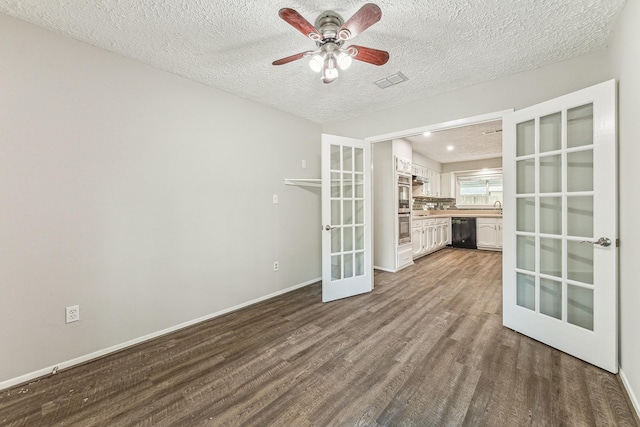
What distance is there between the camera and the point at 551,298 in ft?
7.17

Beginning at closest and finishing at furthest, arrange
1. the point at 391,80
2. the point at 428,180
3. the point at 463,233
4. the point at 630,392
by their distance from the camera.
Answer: the point at 630,392 < the point at 391,80 < the point at 428,180 < the point at 463,233

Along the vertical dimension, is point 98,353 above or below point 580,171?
below

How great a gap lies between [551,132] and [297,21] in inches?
91.0

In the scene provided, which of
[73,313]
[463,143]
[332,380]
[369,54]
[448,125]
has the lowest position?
[332,380]

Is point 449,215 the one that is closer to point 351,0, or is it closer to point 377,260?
point 377,260

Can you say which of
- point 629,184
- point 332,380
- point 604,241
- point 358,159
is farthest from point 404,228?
point 332,380

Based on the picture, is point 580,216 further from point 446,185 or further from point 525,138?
point 446,185

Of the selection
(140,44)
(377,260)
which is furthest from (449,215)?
(140,44)

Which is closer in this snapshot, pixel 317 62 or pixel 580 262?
pixel 317 62

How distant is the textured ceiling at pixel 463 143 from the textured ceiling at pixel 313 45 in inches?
70.5

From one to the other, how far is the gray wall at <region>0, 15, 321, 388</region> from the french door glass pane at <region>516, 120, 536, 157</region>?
2765 millimetres

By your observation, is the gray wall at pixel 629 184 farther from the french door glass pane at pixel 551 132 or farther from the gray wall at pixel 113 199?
the gray wall at pixel 113 199

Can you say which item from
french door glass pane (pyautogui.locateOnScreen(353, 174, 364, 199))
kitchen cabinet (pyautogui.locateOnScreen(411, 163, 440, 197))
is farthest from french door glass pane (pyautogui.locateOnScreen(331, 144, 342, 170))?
kitchen cabinet (pyautogui.locateOnScreen(411, 163, 440, 197))

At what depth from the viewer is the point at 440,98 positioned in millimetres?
2963
